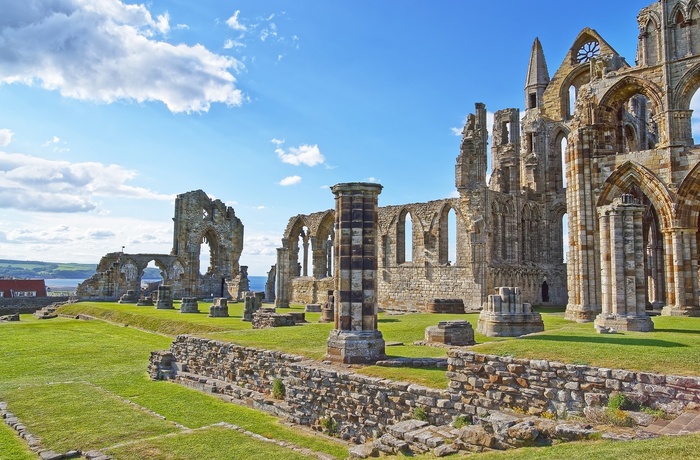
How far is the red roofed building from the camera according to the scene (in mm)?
55375

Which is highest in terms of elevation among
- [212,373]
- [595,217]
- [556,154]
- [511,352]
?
[556,154]

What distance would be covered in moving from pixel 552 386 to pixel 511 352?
1.20m

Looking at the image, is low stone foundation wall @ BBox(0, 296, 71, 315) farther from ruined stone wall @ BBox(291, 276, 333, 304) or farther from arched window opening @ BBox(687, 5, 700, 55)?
arched window opening @ BBox(687, 5, 700, 55)

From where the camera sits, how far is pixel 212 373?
13.6 meters

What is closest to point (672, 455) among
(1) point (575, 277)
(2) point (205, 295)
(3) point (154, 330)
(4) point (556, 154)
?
(1) point (575, 277)

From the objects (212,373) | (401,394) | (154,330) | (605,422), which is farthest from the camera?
(154,330)

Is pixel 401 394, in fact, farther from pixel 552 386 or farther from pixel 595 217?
pixel 595 217

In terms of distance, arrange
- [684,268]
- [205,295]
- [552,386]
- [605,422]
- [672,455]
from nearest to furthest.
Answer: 1. [672,455]
2. [605,422]
3. [552,386]
4. [684,268]
5. [205,295]

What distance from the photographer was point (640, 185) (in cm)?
1898

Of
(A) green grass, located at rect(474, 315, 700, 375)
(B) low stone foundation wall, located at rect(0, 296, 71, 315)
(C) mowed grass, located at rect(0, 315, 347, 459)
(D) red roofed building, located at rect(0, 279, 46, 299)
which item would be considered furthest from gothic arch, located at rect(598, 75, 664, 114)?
(D) red roofed building, located at rect(0, 279, 46, 299)

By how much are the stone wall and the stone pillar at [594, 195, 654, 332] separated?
5841 mm

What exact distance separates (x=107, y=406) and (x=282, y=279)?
20.8 m

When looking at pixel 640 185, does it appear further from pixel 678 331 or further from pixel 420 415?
pixel 420 415

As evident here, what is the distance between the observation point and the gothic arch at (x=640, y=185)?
18.3 metres
